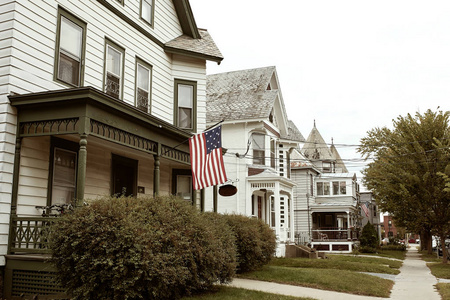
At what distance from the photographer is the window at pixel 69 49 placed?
11.8 m

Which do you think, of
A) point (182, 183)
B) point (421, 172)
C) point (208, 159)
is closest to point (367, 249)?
point (421, 172)

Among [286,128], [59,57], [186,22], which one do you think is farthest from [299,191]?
[59,57]

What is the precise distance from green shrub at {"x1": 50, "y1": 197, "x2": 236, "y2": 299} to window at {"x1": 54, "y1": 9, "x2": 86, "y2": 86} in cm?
511

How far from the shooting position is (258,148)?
1026 inches

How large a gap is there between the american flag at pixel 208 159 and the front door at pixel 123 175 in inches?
111

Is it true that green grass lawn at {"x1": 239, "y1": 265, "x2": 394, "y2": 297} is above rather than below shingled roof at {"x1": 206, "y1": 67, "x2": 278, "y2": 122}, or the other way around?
below

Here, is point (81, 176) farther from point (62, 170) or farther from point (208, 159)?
point (208, 159)

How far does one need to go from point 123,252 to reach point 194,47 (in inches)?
452

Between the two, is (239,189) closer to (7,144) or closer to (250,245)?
(250,245)

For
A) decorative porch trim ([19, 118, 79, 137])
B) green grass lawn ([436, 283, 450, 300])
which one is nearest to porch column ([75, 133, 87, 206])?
decorative porch trim ([19, 118, 79, 137])

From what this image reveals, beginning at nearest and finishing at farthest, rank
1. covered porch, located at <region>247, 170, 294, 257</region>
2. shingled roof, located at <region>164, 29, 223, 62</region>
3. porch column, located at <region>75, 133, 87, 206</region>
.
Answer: porch column, located at <region>75, 133, 87, 206</region>, shingled roof, located at <region>164, 29, 223, 62</region>, covered porch, located at <region>247, 170, 294, 257</region>

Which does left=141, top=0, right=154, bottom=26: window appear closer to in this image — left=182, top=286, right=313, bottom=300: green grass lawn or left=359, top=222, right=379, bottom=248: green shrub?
left=182, top=286, right=313, bottom=300: green grass lawn

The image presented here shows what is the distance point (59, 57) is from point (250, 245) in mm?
7941

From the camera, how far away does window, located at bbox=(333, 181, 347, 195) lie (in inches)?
1598
